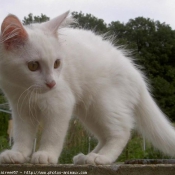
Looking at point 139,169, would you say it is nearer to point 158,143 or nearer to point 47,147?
point 47,147

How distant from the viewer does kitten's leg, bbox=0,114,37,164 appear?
9.12 ft

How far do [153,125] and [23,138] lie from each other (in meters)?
1.21

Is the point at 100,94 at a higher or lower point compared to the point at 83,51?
lower

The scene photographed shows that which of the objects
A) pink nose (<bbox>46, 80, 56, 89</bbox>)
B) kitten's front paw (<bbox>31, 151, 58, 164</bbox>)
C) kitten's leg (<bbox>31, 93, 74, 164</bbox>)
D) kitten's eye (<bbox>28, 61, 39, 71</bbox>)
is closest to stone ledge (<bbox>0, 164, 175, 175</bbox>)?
kitten's front paw (<bbox>31, 151, 58, 164</bbox>)

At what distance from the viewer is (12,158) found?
268 centimetres

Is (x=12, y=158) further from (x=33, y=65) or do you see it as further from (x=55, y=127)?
(x=33, y=65)

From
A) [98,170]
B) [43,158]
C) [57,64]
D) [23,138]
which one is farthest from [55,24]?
[98,170]

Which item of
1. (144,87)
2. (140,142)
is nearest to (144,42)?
(140,142)

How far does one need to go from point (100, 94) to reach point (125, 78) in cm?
27

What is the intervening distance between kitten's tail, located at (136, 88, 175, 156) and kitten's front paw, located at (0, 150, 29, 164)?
123cm

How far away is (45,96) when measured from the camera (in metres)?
2.88

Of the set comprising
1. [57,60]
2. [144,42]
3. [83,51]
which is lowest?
[57,60]

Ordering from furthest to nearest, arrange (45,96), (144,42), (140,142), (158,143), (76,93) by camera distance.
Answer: (144,42), (140,142), (158,143), (76,93), (45,96)

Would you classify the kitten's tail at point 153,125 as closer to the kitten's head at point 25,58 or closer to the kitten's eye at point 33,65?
the kitten's head at point 25,58
